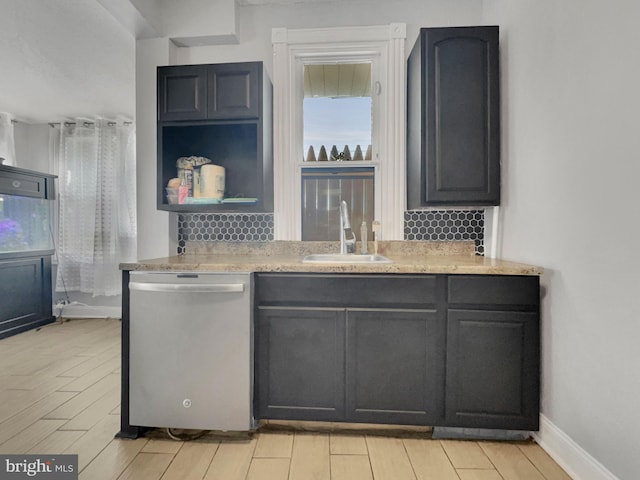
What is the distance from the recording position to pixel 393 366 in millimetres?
1821

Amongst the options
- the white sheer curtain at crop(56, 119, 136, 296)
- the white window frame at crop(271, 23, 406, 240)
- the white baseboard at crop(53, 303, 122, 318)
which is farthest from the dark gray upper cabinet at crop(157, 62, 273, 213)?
the white baseboard at crop(53, 303, 122, 318)

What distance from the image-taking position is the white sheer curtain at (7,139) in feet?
14.0

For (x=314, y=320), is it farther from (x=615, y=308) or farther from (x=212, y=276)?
(x=615, y=308)

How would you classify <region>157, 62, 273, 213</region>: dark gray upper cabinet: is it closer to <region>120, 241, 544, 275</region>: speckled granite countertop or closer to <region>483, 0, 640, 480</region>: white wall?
<region>120, 241, 544, 275</region>: speckled granite countertop

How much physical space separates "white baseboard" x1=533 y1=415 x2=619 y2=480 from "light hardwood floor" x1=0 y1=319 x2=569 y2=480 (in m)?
0.04

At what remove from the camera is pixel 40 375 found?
2.76m

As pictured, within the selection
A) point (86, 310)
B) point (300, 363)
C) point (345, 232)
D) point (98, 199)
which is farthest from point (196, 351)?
point (86, 310)

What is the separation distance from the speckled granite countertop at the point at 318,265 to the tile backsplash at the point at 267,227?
1.8 inches

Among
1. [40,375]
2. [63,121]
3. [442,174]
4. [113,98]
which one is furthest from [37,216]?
[442,174]

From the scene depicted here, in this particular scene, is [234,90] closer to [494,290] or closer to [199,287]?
[199,287]

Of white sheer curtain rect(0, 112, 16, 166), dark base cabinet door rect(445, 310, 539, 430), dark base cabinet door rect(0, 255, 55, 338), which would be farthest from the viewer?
white sheer curtain rect(0, 112, 16, 166)

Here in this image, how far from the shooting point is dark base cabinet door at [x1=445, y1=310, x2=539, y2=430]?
177cm

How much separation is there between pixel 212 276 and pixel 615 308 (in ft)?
5.67

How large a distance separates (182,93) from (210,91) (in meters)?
0.18
